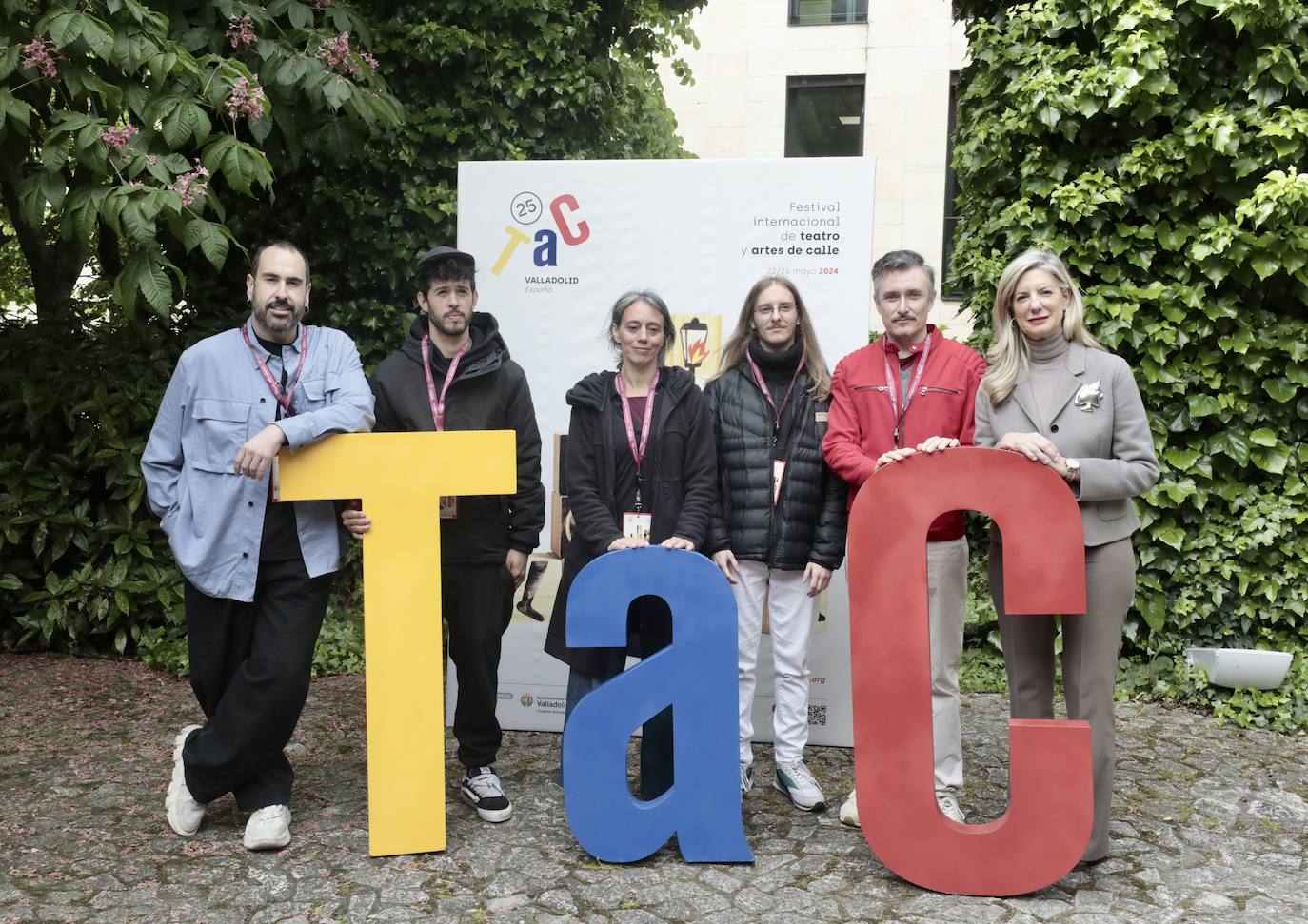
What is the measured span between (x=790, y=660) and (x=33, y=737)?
3.46m

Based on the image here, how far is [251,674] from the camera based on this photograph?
12.0 feet

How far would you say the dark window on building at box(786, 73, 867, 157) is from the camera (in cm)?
1098

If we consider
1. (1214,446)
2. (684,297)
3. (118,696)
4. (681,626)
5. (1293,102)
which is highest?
(1293,102)

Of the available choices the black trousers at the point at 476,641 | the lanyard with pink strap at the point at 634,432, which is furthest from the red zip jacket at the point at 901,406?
the black trousers at the point at 476,641

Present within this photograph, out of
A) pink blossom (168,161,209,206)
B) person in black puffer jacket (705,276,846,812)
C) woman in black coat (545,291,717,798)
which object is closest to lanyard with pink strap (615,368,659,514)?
woman in black coat (545,291,717,798)

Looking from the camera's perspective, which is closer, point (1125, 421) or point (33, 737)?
point (1125, 421)

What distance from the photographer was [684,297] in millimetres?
4980

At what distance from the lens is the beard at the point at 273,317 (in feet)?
12.1

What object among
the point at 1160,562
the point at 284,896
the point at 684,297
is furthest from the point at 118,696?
the point at 1160,562

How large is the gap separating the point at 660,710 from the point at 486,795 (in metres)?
0.88

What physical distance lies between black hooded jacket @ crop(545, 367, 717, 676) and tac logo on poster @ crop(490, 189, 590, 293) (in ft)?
3.90

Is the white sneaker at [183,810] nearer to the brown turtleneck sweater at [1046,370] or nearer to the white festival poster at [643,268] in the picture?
the white festival poster at [643,268]

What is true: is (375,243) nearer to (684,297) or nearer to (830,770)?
(684,297)

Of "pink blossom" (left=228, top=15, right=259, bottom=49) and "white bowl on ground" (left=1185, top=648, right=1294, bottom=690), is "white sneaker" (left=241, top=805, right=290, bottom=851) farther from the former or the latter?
"white bowl on ground" (left=1185, top=648, right=1294, bottom=690)
